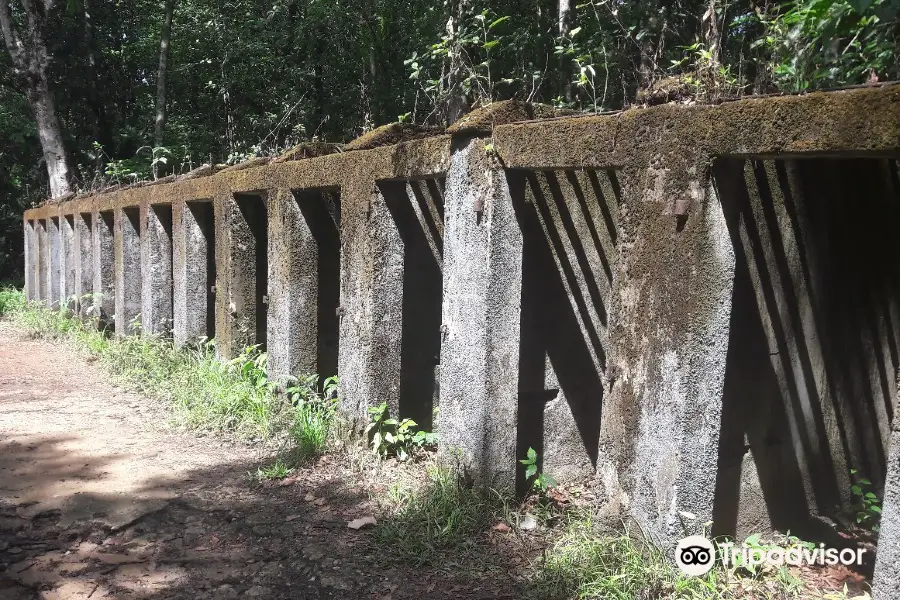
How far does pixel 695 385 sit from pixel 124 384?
6743 millimetres

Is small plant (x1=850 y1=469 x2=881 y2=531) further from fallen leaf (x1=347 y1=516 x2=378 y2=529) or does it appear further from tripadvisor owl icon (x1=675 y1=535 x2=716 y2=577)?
fallen leaf (x1=347 y1=516 x2=378 y2=529)

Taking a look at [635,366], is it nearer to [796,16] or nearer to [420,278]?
[796,16]

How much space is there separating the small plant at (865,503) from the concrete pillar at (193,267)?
6334mm

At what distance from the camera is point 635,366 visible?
3.24 m

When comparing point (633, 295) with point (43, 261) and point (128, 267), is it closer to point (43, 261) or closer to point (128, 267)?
point (128, 267)

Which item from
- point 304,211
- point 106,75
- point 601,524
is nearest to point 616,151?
point 601,524

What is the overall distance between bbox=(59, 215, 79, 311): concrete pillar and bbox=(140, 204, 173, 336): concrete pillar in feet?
12.7

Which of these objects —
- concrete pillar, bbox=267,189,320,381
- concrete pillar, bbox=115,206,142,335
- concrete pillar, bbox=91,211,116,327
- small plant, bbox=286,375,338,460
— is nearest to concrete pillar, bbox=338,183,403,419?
small plant, bbox=286,375,338,460

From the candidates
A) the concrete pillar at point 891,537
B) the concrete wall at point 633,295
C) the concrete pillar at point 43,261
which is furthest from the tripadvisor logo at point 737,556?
the concrete pillar at point 43,261

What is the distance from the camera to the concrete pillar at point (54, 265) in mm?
13953

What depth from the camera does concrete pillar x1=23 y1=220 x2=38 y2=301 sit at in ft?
52.8

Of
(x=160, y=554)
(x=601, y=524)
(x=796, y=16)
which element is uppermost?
(x=796, y=16)

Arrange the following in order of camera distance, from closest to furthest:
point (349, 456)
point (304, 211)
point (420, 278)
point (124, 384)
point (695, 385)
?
1. point (695, 385)
2. point (349, 456)
3. point (420, 278)
4. point (304, 211)
5. point (124, 384)

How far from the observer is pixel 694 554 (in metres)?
3.03
